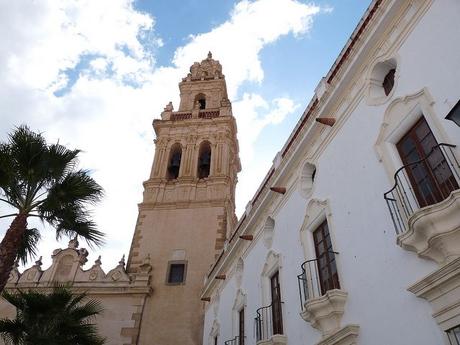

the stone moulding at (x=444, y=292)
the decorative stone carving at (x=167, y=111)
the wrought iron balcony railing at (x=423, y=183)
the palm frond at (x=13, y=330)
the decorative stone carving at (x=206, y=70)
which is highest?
the decorative stone carving at (x=206, y=70)

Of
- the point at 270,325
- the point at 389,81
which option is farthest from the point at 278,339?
the point at 389,81

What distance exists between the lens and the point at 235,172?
26.6 metres

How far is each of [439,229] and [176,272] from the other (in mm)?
15382

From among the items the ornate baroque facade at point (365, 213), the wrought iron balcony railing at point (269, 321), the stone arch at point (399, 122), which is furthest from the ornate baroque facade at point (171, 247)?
the stone arch at point (399, 122)

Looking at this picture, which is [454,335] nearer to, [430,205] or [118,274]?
[430,205]

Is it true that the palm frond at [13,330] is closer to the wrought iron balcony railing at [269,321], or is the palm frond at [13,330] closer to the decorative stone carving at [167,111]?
the wrought iron balcony railing at [269,321]

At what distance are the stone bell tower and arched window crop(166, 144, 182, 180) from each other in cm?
6

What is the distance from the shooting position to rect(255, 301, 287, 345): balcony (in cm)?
856

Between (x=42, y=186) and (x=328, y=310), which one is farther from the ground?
(x=42, y=186)

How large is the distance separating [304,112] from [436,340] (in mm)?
6382

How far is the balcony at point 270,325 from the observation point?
856cm

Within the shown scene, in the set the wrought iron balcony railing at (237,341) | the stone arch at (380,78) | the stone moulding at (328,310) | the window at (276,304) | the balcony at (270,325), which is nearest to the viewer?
the stone moulding at (328,310)

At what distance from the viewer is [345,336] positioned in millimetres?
6188

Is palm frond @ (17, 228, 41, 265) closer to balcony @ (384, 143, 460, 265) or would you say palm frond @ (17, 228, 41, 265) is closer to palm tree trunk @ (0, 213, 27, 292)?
palm tree trunk @ (0, 213, 27, 292)
